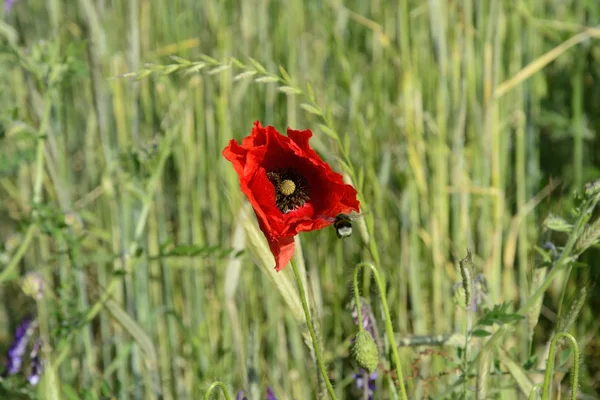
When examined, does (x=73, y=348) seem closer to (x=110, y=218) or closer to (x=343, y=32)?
(x=110, y=218)

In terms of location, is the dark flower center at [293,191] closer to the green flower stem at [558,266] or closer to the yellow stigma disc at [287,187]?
the yellow stigma disc at [287,187]

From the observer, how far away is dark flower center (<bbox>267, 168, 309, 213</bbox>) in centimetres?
61

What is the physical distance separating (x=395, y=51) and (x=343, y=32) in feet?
0.81

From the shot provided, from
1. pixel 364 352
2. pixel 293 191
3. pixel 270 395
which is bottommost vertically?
pixel 270 395

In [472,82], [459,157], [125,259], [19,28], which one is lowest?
[125,259]

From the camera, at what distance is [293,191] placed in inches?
23.9

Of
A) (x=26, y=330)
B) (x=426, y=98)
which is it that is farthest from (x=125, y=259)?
(x=426, y=98)

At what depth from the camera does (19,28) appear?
1671mm

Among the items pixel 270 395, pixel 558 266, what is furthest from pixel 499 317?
pixel 270 395

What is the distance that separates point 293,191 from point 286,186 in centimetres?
1

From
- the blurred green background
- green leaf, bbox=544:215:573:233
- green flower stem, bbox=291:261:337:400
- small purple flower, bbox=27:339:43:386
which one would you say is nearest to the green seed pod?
green flower stem, bbox=291:261:337:400

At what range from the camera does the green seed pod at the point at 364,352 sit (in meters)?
0.58

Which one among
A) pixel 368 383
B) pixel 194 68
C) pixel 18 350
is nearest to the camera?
pixel 194 68

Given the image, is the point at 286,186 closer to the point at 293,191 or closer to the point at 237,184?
the point at 293,191
